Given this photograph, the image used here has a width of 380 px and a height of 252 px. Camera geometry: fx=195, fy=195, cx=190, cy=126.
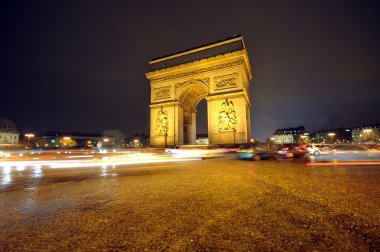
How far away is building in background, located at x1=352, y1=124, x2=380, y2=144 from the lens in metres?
81.1

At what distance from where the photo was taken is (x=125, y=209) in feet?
9.98

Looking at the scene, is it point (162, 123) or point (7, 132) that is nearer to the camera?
point (162, 123)

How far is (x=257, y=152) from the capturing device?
503 inches

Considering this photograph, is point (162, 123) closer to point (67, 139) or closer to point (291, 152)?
point (291, 152)

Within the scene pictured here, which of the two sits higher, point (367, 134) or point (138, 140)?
point (367, 134)

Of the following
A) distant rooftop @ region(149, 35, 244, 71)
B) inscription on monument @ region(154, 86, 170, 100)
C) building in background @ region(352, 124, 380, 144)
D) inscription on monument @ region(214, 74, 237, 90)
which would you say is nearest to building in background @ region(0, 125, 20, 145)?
distant rooftop @ region(149, 35, 244, 71)

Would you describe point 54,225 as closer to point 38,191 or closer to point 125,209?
point 125,209

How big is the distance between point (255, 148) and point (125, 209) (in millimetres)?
11149

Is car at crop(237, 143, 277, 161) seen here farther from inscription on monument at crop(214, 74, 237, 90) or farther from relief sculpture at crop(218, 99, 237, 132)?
inscription on monument at crop(214, 74, 237, 90)

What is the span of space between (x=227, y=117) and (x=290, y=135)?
374 ft

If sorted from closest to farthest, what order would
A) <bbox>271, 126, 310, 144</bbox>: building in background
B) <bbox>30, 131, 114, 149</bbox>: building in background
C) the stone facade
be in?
the stone facade < <bbox>30, 131, 114, 149</bbox>: building in background < <bbox>271, 126, 310, 144</bbox>: building in background

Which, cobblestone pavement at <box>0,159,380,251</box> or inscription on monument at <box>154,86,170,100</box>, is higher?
inscription on monument at <box>154,86,170,100</box>

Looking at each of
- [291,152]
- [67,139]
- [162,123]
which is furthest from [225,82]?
[67,139]

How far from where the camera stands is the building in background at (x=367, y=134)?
8112 cm
